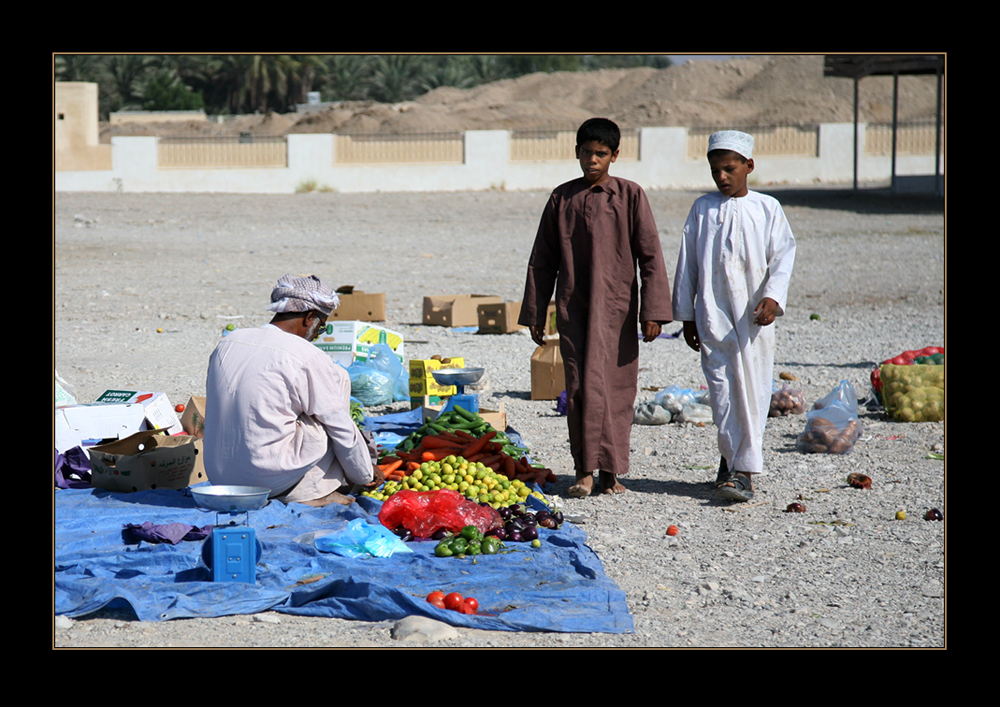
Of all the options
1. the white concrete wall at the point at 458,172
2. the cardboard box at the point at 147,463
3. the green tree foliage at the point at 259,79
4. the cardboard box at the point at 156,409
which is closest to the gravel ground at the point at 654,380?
the cardboard box at the point at 147,463

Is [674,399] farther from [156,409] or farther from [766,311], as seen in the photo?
[156,409]

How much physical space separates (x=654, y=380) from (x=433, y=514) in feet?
14.1

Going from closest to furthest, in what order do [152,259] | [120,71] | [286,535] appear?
[286,535]
[152,259]
[120,71]

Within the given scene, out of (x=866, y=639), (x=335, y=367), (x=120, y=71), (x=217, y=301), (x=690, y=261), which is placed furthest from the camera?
(x=120, y=71)

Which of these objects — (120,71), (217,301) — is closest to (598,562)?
(217,301)

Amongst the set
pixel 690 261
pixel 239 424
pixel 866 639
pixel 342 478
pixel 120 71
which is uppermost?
pixel 120 71

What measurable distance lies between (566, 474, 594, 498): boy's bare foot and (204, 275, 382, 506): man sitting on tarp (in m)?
1.29

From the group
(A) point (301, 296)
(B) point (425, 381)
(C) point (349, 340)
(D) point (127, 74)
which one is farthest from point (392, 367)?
(D) point (127, 74)

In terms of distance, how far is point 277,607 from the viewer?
384 centimetres

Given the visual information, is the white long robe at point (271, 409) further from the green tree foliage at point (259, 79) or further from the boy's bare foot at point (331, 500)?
the green tree foliage at point (259, 79)

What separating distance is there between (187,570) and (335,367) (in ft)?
3.96

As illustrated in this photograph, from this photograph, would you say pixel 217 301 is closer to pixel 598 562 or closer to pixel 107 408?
pixel 107 408

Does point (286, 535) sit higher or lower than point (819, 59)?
lower

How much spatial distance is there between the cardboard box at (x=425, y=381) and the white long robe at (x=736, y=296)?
238 centimetres
